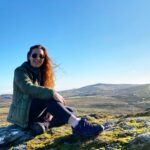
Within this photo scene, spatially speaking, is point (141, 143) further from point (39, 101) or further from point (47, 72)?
point (47, 72)

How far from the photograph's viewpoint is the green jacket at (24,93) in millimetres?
9195

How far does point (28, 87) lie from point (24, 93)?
0.36 m

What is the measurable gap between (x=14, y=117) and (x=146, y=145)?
4511mm

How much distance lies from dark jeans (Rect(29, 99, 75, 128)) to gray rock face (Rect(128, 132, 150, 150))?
6.85ft

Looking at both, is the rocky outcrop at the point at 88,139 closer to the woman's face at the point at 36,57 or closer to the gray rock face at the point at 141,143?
the gray rock face at the point at 141,143

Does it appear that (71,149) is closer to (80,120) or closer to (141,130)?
(80,120)

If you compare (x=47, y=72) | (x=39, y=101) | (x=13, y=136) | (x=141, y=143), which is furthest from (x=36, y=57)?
(x=141, y=143)

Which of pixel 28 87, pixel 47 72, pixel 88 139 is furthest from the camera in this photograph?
pixel 47 72

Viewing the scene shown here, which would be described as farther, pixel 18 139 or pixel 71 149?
pixel 18 139

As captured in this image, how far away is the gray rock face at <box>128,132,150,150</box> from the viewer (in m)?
7.28

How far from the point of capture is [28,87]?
Answer: 9344 millimetres

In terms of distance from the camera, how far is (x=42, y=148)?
871 cm

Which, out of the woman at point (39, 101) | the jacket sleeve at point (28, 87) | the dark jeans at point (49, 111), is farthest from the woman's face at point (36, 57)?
the dark jeans at point (49, 111)

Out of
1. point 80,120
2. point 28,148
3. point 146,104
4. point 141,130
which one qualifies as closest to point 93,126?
point 80,120
